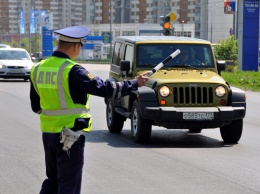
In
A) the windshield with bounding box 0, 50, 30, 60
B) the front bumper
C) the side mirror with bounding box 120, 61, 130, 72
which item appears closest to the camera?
the front bumper

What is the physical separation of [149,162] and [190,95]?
2.41 metres

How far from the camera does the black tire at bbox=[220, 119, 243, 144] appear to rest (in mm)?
13852

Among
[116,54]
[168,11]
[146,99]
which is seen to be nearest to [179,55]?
[146,99]

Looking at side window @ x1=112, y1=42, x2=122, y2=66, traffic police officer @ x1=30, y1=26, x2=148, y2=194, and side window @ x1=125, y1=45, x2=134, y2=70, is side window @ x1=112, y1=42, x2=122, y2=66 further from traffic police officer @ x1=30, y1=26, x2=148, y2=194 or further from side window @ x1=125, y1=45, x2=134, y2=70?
traffic police officer @ x1=30, y1=26, x2=148, y2=194

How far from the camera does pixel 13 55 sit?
1518 inches

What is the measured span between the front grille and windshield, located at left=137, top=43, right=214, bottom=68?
118 centimetres

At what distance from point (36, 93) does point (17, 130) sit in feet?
32.4

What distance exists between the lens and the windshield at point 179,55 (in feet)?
48.6

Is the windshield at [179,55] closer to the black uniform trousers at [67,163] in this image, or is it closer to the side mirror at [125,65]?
the side mirror at [125,65]

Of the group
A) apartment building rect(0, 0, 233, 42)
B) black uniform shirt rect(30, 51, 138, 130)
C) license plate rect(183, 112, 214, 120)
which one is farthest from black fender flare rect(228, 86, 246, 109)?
apartment building rect(0, 0, 233, 42)

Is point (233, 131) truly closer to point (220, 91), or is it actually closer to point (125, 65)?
point (220, 91)

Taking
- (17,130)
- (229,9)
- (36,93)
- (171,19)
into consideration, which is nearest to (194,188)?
(36,93)

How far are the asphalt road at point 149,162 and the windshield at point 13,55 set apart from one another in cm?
A: 2112

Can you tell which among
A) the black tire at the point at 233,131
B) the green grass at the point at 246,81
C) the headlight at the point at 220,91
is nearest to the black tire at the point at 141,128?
the headlight at the point at 220,91
